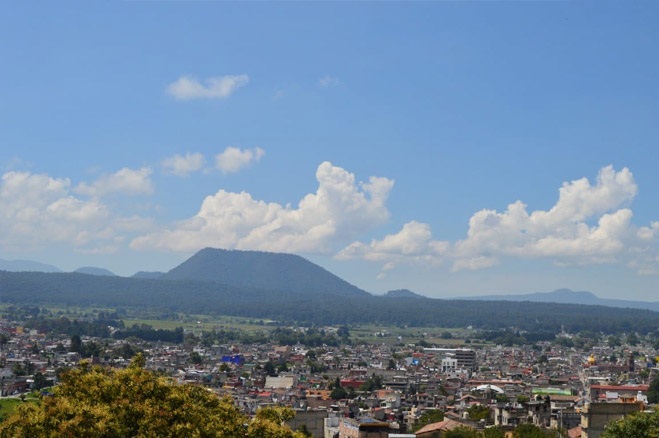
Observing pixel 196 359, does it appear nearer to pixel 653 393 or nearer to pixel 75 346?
pixel 75 346

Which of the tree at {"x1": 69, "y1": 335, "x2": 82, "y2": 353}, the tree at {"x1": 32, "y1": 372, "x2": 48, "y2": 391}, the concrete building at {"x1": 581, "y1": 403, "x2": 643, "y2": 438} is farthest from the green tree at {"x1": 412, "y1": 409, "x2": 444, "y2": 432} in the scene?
the tree at {"x1": 69, "y1": 335, "x2": 82, "y2": 353}

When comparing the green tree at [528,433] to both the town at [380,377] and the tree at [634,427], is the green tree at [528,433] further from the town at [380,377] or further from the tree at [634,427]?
the tree at [634,427]

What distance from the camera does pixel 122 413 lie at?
69.6 feet

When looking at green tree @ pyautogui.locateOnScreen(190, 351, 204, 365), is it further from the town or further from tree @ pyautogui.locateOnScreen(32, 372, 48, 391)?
tree @ pyautogui.locateOnScreen(32, 372, 48, 391)

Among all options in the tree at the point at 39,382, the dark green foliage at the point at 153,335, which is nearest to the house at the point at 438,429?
the tree at the point at 39,382

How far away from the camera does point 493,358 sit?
14325cm

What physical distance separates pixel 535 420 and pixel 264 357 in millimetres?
78808

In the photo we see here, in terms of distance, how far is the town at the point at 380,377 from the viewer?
→ 5472 centimetres

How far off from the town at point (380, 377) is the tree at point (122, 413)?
2268cm

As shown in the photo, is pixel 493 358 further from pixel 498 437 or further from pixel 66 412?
pixel 66 412

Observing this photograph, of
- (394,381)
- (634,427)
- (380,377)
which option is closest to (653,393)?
(394,381)

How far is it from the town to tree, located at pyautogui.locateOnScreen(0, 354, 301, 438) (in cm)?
2268

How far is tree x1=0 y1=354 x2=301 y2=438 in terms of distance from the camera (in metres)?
20.5

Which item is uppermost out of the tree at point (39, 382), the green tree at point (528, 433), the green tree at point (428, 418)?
the green tree at point (528, 433)
